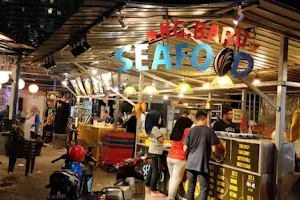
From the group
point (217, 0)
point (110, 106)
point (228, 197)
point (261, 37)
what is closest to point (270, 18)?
point (217, 0)

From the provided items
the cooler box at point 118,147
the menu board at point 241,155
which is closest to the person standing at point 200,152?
the menu board at point 241,155

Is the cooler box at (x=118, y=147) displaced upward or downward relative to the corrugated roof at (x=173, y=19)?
downward

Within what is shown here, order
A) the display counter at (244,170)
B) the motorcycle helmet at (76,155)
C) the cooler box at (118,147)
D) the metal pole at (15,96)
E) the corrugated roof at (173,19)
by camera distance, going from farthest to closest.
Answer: the metal pole at (15,96)
the cooler box at (118,147)
the motorcycle helmet at (76,155)
the display counter at (244,170)
the corrugated roof at (173,19)

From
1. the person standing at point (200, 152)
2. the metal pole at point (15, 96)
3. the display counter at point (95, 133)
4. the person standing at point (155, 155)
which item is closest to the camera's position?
the person standing at point (200, 152)

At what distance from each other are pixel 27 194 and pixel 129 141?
12.6ft

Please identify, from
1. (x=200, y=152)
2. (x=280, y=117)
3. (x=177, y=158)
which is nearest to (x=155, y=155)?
(x=177, y=158)

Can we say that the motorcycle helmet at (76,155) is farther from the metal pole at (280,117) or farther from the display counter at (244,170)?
the metal pole at (280,117)

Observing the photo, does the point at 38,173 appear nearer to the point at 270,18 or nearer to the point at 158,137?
the point at 158,137

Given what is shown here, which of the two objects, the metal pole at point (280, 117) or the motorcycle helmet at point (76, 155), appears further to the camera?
the motorcycle helmet at point (76, 155)

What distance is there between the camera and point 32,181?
834cm

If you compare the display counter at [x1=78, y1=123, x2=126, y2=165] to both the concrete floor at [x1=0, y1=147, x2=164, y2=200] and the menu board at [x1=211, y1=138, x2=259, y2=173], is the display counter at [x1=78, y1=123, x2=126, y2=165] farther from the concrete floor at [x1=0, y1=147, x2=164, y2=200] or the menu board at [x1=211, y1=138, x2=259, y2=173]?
the menu board at [x1=211, y1=138, x2=259, y2=173]

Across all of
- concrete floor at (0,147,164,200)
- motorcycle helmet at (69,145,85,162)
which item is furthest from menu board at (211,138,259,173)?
motorcycle helmet at (69,145,85,162)

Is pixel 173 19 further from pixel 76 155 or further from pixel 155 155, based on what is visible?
pixel 155 155

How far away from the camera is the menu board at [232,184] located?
554 centimetres
